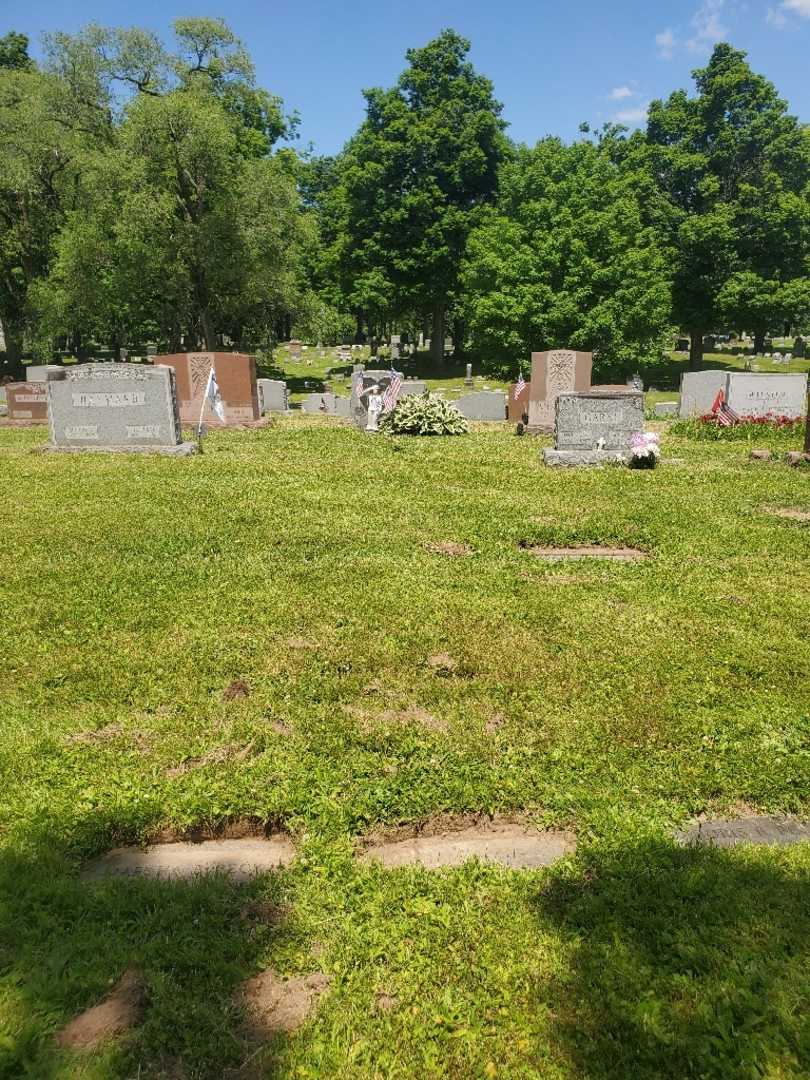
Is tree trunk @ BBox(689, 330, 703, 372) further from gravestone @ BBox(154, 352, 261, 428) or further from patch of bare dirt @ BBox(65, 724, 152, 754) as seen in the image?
A: patch of bare dirt @ BBox(65, 724, 152, 754)

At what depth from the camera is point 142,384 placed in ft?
42.6

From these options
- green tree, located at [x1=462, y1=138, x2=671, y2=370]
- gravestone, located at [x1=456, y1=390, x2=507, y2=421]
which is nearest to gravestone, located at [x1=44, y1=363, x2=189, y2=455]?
gravestone, located at [x1=456, y1=390, x2=507, y2=421]

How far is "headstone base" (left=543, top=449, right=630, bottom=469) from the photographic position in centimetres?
1227

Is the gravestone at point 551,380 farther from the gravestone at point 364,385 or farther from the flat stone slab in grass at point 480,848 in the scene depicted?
the flat stone slab in grass at point 480,848

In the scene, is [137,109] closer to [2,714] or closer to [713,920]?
[2,714]

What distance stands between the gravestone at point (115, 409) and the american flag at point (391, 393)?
621 centimetres

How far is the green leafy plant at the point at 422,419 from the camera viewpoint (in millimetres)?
16688

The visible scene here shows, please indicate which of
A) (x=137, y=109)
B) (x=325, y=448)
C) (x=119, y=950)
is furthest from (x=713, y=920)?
(x=137, y=109)

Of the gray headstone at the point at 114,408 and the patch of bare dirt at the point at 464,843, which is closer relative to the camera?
the patch of bare dirt at the point at 464,843

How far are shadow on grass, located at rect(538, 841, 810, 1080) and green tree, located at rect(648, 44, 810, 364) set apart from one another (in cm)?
3227

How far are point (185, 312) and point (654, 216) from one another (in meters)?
21.3

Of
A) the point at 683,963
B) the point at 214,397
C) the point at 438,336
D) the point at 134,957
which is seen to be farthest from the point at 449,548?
the point at 438,336

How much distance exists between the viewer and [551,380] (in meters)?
17.7

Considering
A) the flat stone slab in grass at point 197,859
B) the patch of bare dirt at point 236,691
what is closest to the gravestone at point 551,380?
the patch of bare dirt at point 236,691
